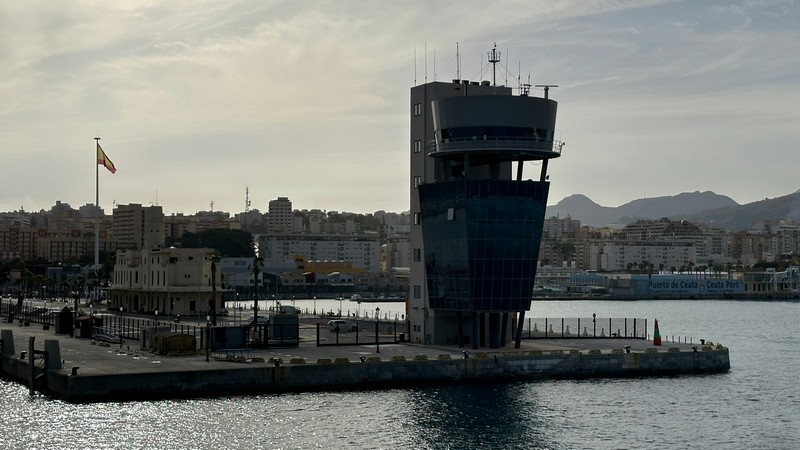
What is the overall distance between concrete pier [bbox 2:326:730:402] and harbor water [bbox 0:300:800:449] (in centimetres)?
129

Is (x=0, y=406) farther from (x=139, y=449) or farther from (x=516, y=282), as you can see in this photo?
(x=516, y=282)

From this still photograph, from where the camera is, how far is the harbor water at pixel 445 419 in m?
61.7

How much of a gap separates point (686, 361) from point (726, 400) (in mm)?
11402

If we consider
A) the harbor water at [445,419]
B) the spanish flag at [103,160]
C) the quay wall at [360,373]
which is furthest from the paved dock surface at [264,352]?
the spanish flag at [103,160]

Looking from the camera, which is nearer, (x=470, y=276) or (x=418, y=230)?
(x=470, y=276)

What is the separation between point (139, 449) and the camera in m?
58.6

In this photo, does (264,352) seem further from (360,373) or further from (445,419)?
(445,419)

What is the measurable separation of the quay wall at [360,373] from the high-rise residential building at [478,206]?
23.5 feet

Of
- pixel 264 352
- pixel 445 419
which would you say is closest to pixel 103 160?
pixel 264 352

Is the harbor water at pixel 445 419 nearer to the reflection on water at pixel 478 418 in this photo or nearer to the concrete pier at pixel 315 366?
the reflection on water at pixel 478 418

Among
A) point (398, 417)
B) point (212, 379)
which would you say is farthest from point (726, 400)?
point (212, 379)

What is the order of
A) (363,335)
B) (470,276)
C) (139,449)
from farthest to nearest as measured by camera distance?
(363,335) → (470,276) → (139,449)

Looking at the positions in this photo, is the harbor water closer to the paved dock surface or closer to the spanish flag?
the paved dock surface

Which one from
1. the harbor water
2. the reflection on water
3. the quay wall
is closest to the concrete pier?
the quay wall
